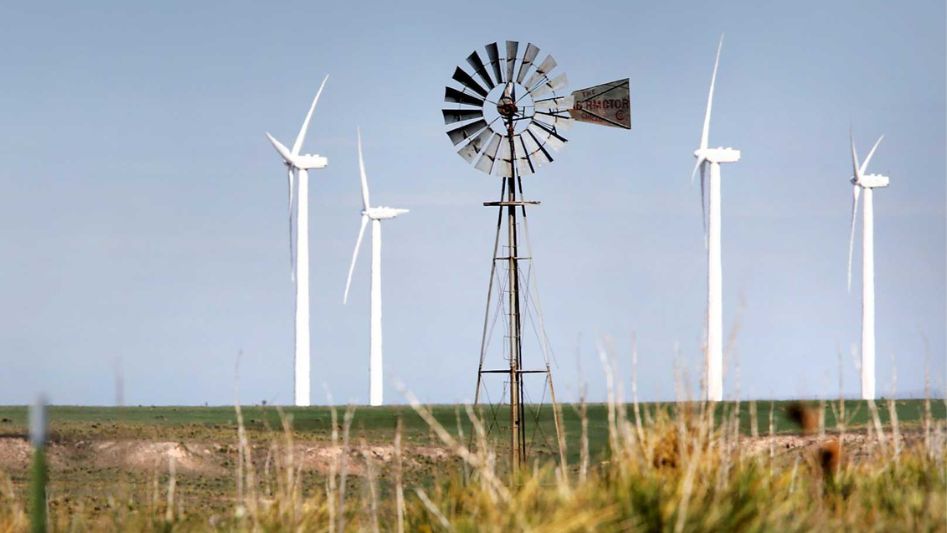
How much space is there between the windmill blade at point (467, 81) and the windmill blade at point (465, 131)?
0.54 meters

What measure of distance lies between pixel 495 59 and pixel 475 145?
163 centimetres

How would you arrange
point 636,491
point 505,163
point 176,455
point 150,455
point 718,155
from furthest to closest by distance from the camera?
point 718,155, point 150,455, point 176,455, point 505,163, point 636,491

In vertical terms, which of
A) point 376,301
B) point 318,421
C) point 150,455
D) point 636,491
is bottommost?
point 150,455

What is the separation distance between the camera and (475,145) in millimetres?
26109

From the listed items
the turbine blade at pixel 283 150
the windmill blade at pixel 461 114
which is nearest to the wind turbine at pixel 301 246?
the turbine blade at pixel 283 150

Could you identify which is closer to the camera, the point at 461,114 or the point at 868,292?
the point at 461,114

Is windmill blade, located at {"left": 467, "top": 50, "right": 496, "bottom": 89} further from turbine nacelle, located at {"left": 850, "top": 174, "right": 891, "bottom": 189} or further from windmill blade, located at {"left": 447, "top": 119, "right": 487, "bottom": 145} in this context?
turbine nacelle, located at {"left": 850, "top": 174, "right": 891, "bottom": 189}

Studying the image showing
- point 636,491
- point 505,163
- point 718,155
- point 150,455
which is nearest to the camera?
point 636,491

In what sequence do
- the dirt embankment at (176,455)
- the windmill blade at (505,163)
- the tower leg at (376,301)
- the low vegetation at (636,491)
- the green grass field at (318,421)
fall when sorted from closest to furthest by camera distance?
the low vegetation at (636,491) < the windmill blade at (505,163) < the dirt embankment at (176,455) < the green grass field at (318,421) < the tower leg at (376,301)

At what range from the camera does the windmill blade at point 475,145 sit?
85.5 ft

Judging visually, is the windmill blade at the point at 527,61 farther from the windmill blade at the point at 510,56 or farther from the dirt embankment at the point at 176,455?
the dirt embankment at the point at 176,455

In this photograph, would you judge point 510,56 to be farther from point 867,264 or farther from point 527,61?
point 867,264

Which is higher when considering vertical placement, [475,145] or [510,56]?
[510,56]

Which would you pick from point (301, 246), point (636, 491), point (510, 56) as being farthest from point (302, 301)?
Result: point (636, 491)
